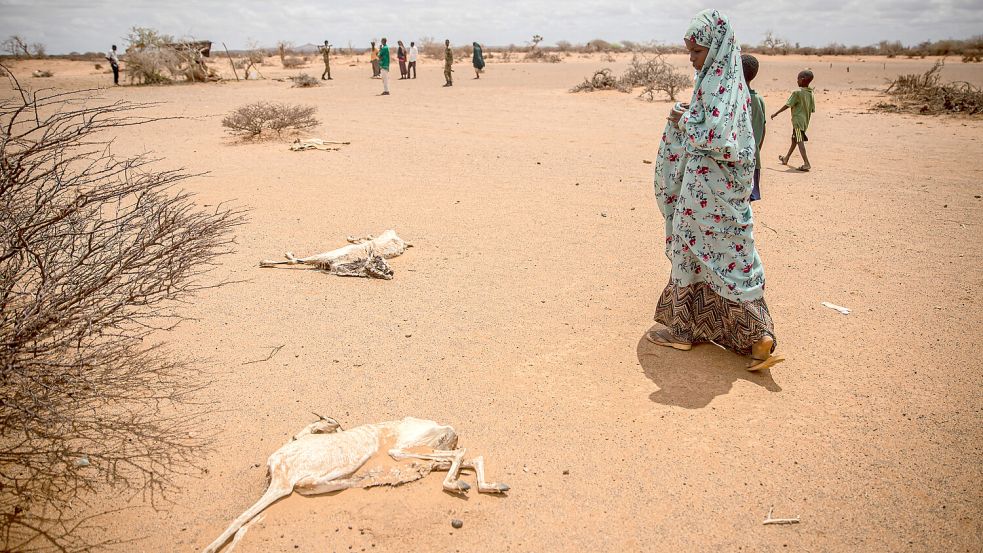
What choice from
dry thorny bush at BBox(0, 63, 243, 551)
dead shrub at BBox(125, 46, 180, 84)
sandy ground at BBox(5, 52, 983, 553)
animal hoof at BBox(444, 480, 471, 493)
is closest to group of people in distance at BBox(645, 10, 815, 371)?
sandy ground at BBox(5, 52, 983, 553)

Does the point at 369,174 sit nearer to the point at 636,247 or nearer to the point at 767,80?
the point at 636,247

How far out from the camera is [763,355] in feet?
11.9

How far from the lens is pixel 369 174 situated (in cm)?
886

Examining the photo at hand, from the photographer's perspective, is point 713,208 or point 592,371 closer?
point 713,208

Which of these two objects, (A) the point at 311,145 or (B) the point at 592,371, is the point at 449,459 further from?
(A) the point at 311,145

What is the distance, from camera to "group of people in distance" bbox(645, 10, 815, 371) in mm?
3357

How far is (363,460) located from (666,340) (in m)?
2.26

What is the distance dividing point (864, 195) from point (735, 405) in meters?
5.70

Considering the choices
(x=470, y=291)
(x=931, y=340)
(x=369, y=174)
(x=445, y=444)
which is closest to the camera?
(x=445, y=444)

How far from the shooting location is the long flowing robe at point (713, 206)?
3355mm

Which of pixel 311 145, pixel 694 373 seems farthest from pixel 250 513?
pixel 311 145

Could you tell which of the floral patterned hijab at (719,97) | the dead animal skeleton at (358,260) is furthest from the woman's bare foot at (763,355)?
the dead animal skeleton at (358,260)

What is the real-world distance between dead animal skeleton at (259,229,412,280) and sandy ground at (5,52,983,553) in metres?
0.14

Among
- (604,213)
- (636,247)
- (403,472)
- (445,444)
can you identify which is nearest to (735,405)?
(445,444)
